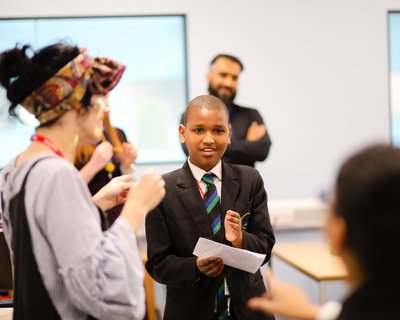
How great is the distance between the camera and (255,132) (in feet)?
11.5

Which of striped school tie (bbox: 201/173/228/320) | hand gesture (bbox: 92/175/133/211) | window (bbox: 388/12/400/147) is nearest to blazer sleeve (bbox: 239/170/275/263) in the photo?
striped school tie (bbox: 201/173/228/320)

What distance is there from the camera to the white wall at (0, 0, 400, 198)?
4492 millimetres

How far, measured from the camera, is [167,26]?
14.8 ft

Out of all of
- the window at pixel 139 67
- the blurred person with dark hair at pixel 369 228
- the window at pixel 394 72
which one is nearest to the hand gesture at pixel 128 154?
the blurred person with dark hair at pixel 369 228

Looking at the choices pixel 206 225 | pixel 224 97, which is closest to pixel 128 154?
pixel 206 225

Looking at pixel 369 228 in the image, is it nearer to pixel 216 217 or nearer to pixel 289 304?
pixel 289 304

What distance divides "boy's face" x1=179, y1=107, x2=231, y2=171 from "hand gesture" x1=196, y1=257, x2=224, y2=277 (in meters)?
0.38

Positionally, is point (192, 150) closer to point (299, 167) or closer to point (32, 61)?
point (32, 61)

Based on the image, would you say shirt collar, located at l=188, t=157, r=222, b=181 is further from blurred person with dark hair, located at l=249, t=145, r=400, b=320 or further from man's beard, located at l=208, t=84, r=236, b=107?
man's beard, located at l=208, t=84, r=236, b=107

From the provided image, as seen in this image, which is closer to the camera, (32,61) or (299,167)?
(32,61)

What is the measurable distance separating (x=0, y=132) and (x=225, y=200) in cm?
300

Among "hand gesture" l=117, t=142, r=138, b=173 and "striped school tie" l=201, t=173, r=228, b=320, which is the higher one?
"hand gesture" l=117, t=142, r=138, b=173

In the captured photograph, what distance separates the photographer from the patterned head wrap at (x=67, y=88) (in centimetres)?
136

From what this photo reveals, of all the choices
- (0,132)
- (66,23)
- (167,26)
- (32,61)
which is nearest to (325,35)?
(167,26)
